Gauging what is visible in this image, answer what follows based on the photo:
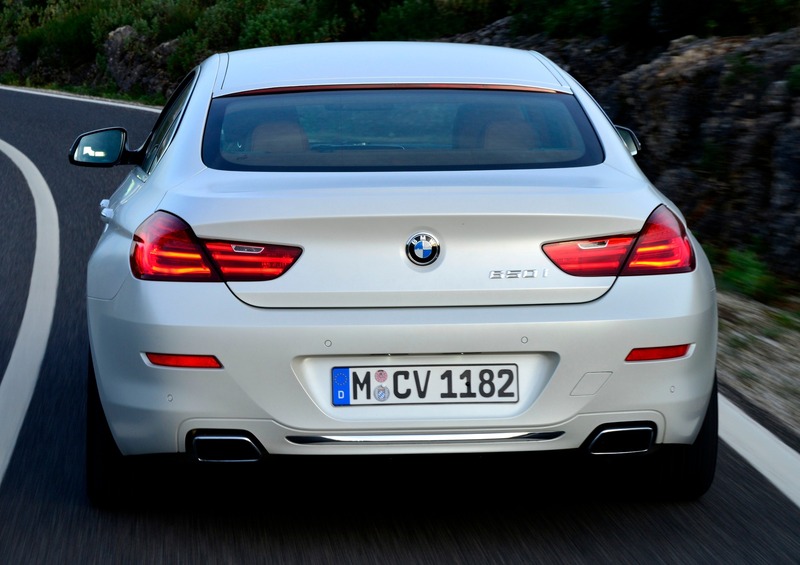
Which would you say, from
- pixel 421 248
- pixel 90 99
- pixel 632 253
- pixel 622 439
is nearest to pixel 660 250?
pixel 632 253

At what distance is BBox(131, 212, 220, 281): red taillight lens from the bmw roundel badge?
542 millimetres

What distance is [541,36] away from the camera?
17719 mm

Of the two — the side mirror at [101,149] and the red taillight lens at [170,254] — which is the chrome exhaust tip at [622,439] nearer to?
the red taillight lens at [170,254]

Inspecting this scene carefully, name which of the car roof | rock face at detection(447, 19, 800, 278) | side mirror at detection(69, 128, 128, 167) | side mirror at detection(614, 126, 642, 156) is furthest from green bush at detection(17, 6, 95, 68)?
the car roof

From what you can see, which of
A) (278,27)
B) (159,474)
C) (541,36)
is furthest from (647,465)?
(278,27)

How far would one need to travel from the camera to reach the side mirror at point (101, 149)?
5.61 m

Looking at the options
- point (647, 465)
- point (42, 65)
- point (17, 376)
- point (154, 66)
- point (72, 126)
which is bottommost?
point (42, 65)

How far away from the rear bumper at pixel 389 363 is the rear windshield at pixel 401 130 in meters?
0.58

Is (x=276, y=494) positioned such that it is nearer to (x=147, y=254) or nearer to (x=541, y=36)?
(x=147, y=254)

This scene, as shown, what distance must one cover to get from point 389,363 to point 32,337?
12.0ft

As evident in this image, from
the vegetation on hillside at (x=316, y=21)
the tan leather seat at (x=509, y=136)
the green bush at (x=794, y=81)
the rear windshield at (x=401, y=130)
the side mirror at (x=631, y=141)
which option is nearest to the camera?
the rear windshield at (x=401, y=130)

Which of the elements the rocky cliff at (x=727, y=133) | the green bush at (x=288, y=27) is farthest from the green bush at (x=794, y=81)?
the green bush at (x=288, y=27)

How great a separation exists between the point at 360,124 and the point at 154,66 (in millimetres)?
24763

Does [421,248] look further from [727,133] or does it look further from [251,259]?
[727,133]
